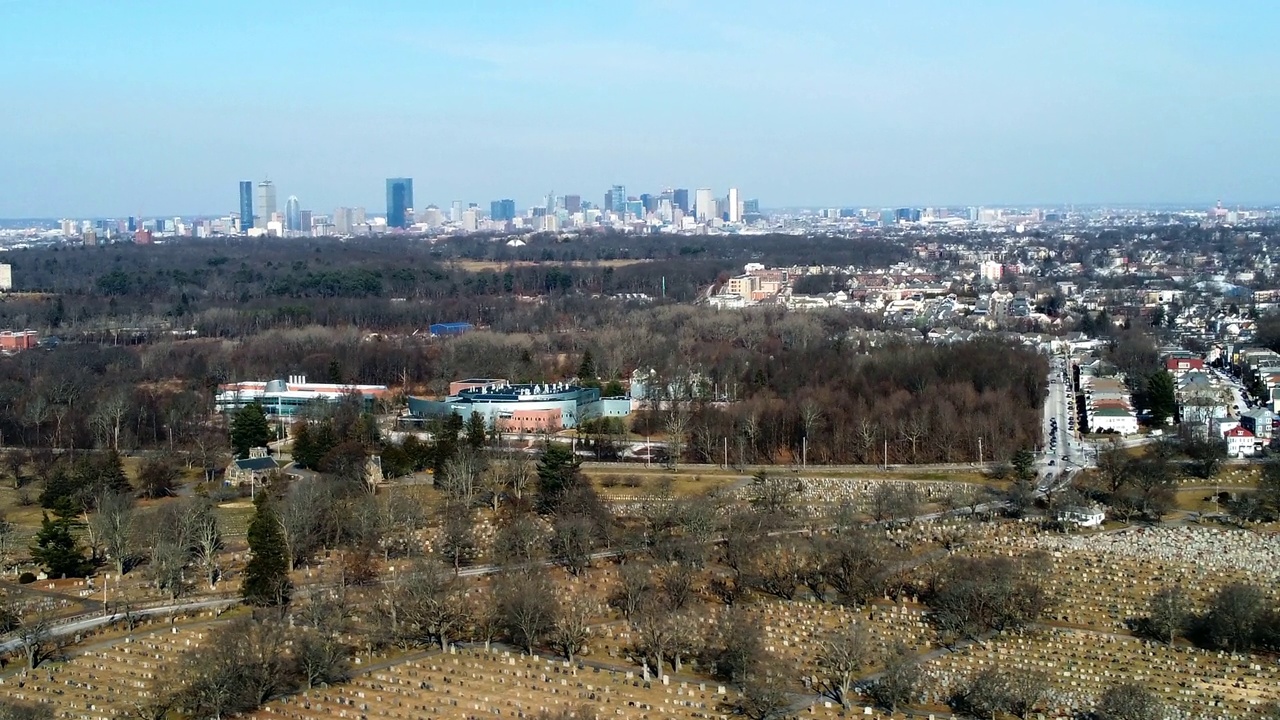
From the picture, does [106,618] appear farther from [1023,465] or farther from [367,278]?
[367,278]

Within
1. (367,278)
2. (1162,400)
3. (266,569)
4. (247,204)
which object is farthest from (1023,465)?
(247,204)

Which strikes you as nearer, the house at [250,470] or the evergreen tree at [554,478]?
the evergreen tree at [554,478]

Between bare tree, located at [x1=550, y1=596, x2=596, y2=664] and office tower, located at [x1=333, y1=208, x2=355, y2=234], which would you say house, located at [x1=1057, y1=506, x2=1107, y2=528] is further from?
office tower, located at [x1=333, y1=208, x2=355, y2=234]

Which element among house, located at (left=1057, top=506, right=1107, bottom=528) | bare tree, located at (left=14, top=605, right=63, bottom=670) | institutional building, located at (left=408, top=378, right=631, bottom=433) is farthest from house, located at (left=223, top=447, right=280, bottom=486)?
house, located at (left=1057, top=506, right=1107, bottom=528)

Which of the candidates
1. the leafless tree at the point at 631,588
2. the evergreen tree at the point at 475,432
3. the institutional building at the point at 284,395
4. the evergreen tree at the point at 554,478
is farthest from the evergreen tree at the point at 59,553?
the institutional building at the point at 284,395

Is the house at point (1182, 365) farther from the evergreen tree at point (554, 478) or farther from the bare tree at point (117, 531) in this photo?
the bare tree at point (117, 531)

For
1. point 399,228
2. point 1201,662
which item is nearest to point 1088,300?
point 1201,662
